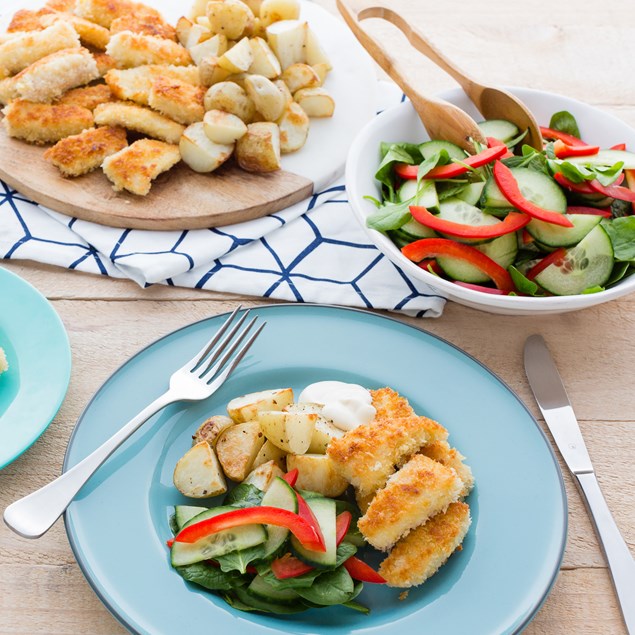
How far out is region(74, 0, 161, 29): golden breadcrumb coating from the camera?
288 centimetres

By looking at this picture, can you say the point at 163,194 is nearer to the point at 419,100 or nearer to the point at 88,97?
the point at 88,97

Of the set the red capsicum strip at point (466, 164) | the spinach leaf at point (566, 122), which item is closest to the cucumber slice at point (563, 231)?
the red capsicum strip at point (466, 164)

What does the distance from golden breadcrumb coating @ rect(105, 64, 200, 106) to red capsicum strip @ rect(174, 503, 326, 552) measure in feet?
5.17

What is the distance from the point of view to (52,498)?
5.18 feet

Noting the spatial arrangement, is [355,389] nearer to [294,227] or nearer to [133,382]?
[133,382]

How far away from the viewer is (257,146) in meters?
2.51

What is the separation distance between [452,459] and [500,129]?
1189 mm

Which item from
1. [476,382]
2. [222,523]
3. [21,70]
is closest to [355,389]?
[476,382]

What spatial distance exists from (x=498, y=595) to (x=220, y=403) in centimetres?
76

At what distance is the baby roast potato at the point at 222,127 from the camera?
8.18 feet

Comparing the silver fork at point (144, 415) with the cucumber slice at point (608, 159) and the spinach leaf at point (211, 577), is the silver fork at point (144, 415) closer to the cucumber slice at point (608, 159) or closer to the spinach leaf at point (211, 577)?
the spinach leaf at point (211, 577)

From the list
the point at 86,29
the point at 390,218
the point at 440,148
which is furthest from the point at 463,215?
the point at 86,29

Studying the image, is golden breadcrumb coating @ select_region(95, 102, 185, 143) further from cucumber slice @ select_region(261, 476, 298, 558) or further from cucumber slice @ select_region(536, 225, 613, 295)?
cucumber slice @ select_region(261, 476, 298, 558)

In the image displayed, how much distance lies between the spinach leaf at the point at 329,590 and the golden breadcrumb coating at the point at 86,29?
6.97 ft
